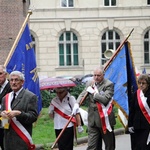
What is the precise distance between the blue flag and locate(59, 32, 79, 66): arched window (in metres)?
35.0

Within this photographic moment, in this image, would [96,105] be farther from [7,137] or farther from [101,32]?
[101,32]

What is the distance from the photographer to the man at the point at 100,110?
1118 centimetres

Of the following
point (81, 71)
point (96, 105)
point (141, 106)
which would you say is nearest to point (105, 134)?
point (96, 105)

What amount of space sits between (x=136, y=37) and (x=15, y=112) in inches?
1586

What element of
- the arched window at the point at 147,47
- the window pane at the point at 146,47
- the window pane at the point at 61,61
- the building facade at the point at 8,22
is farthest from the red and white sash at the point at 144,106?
the window pane at the point at 146,47

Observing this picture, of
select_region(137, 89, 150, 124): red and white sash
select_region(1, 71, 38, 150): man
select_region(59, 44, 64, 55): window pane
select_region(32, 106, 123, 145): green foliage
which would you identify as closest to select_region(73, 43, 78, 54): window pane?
select_region(59, 44, 64, 55): window pane

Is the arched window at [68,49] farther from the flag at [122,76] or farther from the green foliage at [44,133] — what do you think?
the flag at [122,76]

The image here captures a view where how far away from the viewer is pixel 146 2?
4809 cm

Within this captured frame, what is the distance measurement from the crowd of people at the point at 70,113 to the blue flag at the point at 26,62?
2.18 ft

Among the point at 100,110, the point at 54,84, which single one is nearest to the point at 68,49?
the point at 100,110

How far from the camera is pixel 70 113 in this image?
11.3m

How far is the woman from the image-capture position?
1017 cm

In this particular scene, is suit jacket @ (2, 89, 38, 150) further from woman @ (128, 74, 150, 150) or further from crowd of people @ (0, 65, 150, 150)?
woman @ (128, 74, 150, 150)

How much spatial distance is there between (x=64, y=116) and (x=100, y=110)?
2.27 feet
